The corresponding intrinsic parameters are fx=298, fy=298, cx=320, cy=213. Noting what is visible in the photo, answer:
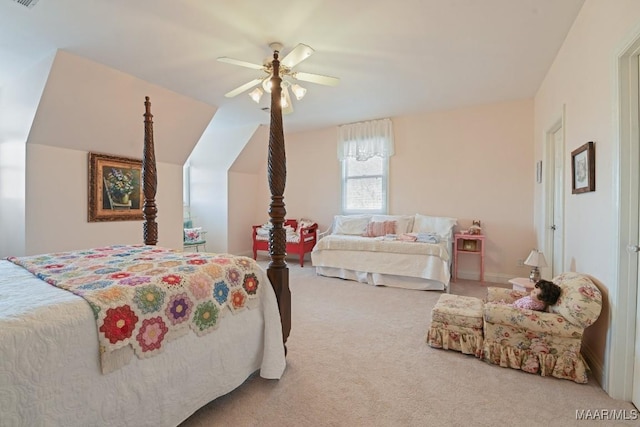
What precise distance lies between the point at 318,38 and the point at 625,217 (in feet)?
8.09

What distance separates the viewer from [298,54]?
92.0 inches

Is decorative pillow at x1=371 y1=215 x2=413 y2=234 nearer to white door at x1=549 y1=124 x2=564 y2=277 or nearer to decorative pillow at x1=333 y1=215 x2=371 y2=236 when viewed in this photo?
decorative pillow at x1=333 y1=215 x2=371 y2=236

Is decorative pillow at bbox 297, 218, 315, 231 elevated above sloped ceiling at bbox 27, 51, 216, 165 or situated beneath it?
situated beneath

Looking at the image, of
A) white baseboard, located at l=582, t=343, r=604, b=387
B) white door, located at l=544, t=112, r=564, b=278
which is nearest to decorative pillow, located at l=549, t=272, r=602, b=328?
white baseboard, located at l=582, t=343, r=604, b=387

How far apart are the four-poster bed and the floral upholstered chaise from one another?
1453 millimetres

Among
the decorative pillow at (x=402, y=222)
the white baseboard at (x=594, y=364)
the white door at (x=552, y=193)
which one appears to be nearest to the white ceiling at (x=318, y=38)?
the white door at (x=552, y=193)

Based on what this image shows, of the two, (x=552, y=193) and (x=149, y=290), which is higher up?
(x=552, y=193)

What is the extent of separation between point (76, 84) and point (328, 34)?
2.60 m

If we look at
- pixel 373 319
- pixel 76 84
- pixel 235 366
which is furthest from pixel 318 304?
pixel 76 84

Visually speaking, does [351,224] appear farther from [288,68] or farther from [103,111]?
[103,111]

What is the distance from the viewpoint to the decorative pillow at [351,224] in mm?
5027

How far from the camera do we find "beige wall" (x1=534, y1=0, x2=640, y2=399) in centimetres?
170

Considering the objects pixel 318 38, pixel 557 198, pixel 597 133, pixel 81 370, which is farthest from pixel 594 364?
pixel 318 38

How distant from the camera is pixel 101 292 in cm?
122
